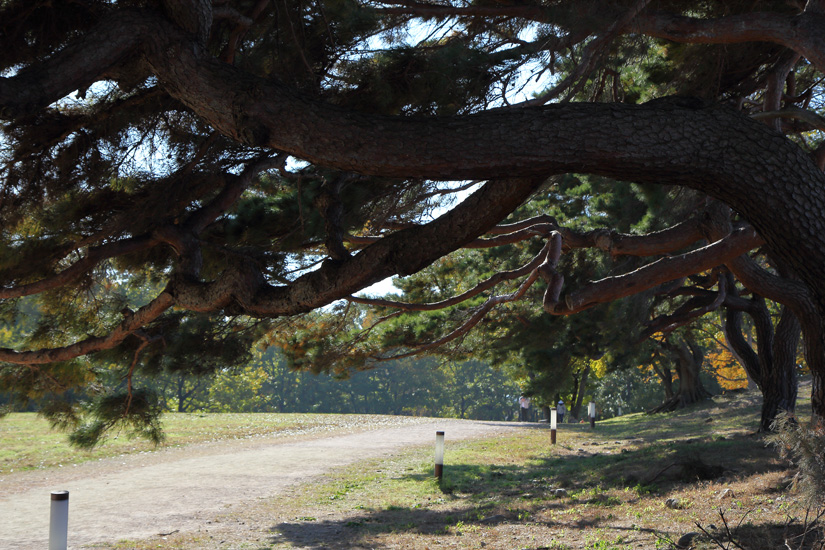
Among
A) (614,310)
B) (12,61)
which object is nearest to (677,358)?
(614,310)

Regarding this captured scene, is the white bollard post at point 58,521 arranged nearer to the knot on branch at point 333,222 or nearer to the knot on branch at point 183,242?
the knot on branch at point 183,242

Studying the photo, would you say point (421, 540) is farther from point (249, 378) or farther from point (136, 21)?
point (249, 378)

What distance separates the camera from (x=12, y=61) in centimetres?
513

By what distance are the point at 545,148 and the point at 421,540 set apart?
4726 mm

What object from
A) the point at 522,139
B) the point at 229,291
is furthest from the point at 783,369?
the point at 229,291

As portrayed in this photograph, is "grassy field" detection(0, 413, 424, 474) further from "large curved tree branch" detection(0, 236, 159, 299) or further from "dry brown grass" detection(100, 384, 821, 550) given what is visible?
"large curved tree branch" detection(0, 236, 159, 299)

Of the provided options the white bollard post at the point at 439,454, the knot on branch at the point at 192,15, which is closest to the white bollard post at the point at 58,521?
the knot on branch at the point at 192,15

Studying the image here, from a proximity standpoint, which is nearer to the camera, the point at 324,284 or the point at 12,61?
the point at 324,284

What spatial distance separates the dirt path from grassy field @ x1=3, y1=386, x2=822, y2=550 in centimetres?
57

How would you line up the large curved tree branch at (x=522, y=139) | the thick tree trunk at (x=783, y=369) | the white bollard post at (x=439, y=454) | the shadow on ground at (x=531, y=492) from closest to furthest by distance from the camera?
the large curved tree branch at (x=522, y=139), the shadow on ground at (x=531, y=492), the white bollard post at (x=439, y=454), the thick tree trunk at (x=783, y=369)

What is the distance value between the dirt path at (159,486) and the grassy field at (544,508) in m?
0.57

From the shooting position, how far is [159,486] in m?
10.9

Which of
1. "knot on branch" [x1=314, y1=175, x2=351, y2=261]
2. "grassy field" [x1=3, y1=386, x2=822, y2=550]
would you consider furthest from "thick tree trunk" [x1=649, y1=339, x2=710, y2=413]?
"knot on branch" [x1=314, y1=175, x2=351, y2=261]

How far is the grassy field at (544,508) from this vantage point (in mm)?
6105
